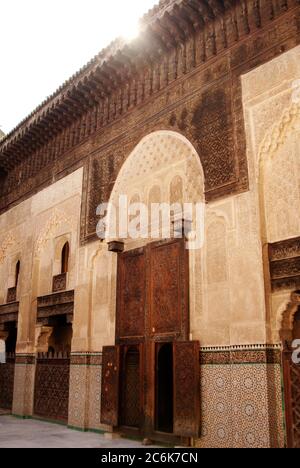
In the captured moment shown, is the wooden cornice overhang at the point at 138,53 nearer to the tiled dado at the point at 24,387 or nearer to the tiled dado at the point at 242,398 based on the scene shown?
the tiled dado at the point at 242,398

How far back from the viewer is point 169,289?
6051 mm

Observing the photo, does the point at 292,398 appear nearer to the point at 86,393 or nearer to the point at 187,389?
the point at 187,389

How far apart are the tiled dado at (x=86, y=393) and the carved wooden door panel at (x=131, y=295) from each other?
790mm

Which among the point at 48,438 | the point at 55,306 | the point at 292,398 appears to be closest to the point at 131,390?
the point at 48,438

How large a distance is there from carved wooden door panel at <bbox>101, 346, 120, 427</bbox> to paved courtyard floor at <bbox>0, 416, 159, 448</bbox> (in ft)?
0.93

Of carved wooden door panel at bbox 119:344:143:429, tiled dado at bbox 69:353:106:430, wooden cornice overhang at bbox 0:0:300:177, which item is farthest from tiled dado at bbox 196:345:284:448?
wooden cornice overhang at bbox 0:0:300:177

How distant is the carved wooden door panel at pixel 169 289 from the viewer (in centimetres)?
582

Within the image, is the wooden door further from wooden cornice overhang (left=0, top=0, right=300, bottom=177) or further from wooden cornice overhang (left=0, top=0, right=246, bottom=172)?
wooden cornice overhang (left=0, top=0, right=246, bottom=172)

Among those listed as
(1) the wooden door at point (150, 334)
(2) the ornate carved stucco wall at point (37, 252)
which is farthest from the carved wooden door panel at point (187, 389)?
(2) the ornate carved stucco wall at point (37, 252)

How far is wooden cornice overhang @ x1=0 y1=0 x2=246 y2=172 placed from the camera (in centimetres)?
627

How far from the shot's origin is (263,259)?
5043 millimetres

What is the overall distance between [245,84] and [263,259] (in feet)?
6.99

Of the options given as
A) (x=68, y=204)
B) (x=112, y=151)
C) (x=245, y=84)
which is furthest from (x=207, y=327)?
(x=68, y=204)
